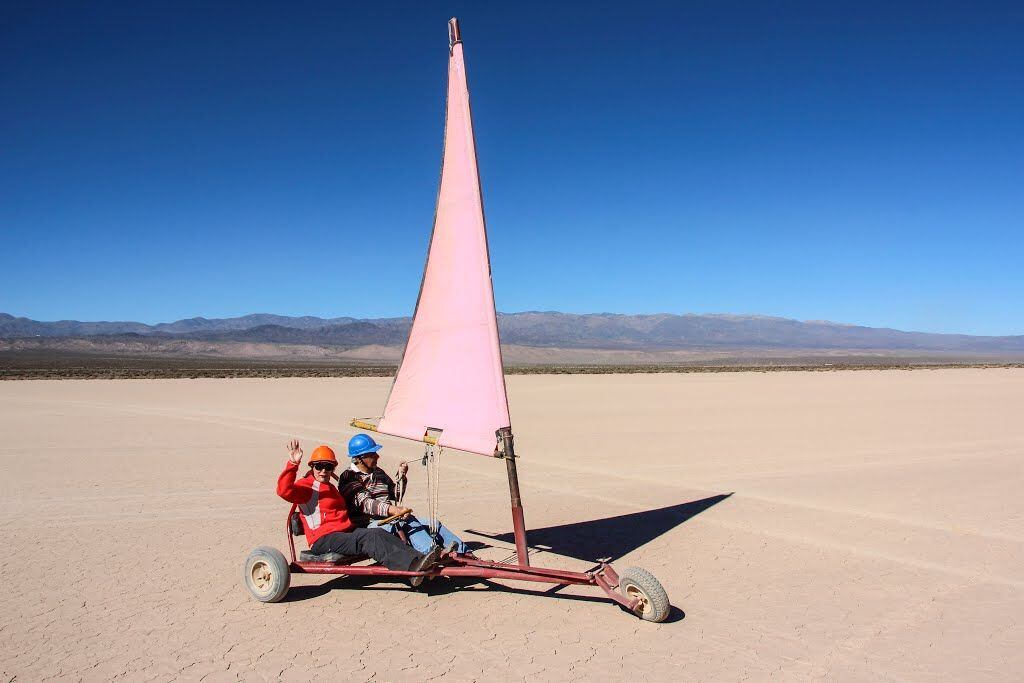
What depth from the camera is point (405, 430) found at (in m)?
6.46

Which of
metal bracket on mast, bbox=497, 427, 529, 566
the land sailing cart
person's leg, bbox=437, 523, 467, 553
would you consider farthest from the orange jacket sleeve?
metal bracket on mast, bbox=497, 427, 529, 566

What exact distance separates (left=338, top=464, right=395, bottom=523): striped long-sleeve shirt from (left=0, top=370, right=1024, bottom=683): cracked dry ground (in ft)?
2.34

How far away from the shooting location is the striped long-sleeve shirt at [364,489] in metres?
6.17

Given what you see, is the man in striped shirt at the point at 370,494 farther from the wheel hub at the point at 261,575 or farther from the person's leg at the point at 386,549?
the wheel hub at the point at 261,575

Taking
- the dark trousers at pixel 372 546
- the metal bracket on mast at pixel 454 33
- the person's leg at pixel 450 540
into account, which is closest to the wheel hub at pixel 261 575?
the dark trousers at pixel 372 546

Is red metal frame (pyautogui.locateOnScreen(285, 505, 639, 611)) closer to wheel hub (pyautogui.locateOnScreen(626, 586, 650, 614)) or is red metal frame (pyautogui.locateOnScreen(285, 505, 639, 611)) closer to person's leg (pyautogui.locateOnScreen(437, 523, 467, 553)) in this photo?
wheel hub (pyautogui.locateOnScreen(626, 586, 650, 614))

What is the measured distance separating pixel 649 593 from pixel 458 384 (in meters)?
2.22

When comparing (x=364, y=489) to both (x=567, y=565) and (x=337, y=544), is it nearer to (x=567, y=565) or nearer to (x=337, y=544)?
(x=337, y=544)

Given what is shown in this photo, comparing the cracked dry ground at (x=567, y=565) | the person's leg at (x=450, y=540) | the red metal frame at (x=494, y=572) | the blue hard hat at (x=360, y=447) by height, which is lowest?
the cracked dry ground at (x=567, y=565)

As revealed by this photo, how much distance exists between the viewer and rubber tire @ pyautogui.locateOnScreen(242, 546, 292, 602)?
5.71 meters

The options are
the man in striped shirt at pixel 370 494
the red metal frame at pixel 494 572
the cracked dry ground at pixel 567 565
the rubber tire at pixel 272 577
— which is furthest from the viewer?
the man in striped shirt at pixel 370 494

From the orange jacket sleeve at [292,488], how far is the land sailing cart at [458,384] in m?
0.36

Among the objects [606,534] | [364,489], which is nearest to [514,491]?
[364,489]

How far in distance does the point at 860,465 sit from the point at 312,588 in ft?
34.0
